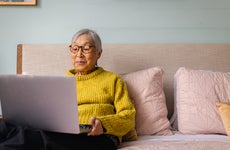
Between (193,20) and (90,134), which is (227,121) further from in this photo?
(193,20)


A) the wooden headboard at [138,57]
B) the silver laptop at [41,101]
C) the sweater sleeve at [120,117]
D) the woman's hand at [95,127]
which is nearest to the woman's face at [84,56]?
the sweater sleeve at [120,117]

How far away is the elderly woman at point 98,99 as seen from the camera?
4.19 ft

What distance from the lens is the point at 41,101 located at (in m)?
1.07

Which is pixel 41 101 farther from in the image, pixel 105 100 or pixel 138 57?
pixel 138 57

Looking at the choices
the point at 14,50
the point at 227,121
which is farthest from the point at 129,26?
the point at 227,121

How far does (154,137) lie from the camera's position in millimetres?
1573

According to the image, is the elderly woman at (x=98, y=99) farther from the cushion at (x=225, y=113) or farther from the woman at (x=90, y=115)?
the cushion at (x=225, y=113)

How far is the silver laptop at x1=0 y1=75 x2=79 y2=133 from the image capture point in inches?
41.3

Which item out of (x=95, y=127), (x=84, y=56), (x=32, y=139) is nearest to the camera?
(x=32, y=139)

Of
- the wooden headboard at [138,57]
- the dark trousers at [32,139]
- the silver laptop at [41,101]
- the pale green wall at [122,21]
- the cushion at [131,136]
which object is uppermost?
the pale green wall at [122,21]

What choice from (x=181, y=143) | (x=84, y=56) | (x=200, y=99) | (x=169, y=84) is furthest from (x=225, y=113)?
(x=84, y=56)

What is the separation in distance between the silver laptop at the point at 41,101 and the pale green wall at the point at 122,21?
105 cm

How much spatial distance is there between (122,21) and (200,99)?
0.78 meters

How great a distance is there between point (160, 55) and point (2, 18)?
1.10m
